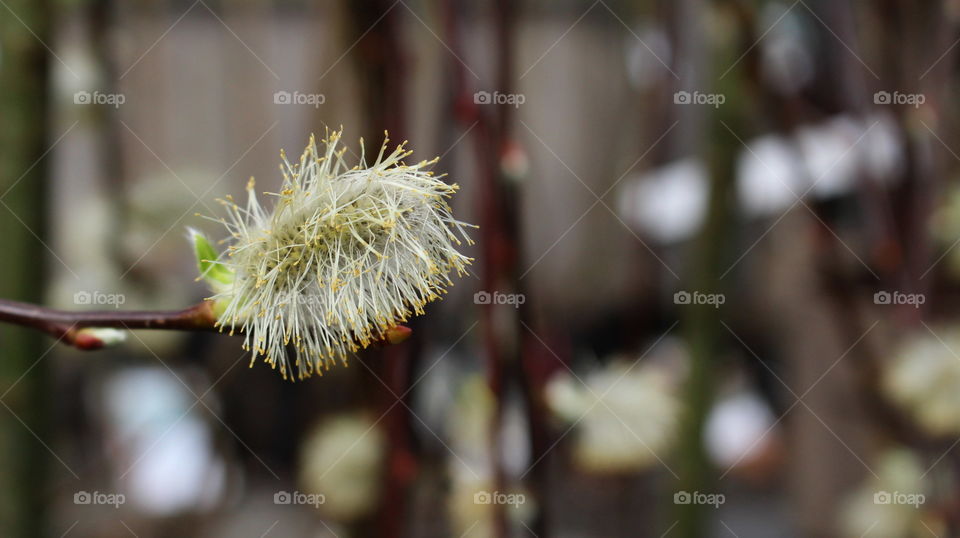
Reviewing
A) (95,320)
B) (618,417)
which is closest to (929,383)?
(618,417)

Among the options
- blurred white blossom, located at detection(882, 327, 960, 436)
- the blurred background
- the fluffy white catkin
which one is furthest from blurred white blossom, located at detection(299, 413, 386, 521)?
blurred white blossom, located at detection(882, 327, 960, 436)

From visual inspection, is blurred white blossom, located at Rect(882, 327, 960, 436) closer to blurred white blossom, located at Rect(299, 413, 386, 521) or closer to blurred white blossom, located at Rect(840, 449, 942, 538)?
blurred white blossom, located at Rect(840, 449, 942, 538)

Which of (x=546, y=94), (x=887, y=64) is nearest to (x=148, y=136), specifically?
(x=546, y=94)

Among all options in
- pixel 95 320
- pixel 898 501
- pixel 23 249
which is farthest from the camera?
pixel 898 501

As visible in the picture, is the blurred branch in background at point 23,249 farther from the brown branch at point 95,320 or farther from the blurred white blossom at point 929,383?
the blurred white blossom at point 929,383

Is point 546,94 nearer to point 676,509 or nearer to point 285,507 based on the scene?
point 285,507

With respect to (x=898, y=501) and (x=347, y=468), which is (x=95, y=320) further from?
(x=898, y=501)

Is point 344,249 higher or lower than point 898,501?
higher
